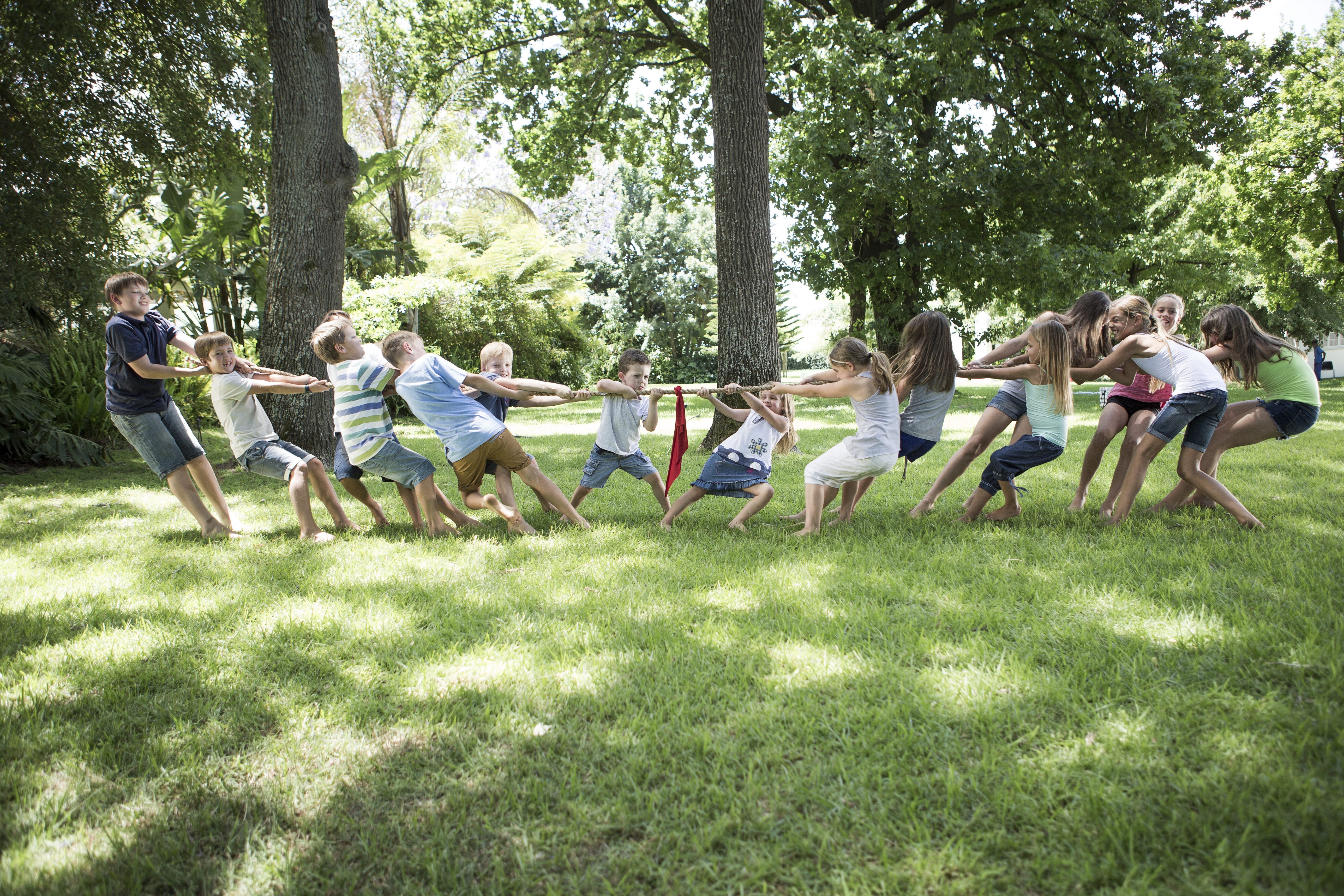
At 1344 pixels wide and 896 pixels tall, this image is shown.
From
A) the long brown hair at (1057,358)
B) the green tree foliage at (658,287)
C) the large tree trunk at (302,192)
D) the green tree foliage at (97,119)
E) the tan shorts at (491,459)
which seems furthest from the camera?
the green tree foliage at (658,287)

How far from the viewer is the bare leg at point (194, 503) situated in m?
6.15

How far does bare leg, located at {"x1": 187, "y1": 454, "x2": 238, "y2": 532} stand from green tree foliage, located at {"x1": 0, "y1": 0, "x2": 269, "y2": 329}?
7.09 meters

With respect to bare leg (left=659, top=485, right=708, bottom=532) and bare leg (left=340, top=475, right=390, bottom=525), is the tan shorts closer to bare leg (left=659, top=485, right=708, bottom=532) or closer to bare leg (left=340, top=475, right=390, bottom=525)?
bare leg (left=340, top=475, right=390, bottom=525)

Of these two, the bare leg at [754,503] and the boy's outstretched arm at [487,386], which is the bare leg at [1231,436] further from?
the boy's outstretched arm at [487,386]

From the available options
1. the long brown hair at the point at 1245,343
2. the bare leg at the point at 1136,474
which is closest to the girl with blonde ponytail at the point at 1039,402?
the bare leg at the point at 1136,474

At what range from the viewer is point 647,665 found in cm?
343

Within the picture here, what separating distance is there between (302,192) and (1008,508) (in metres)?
8.64

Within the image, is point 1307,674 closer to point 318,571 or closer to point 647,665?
point 647,665

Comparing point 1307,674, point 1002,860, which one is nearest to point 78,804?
point 1002,860

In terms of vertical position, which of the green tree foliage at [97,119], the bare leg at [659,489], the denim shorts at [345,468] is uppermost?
the green tree foliage at [97,119]

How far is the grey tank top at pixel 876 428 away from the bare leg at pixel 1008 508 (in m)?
0.96

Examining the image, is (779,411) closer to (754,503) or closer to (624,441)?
(754,503)

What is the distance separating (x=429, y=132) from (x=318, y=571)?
Result: 856 inches

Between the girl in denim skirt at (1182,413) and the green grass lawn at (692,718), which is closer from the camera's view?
the green grass lawn at (692,718)
